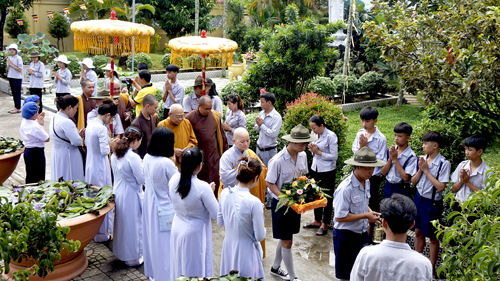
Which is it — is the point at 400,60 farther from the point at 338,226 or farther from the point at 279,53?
the point at 279,53

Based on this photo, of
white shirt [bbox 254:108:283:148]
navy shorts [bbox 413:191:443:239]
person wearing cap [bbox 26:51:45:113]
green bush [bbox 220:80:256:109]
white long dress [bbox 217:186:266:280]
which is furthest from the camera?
person wearing cap [bbox 26:51:45:113]

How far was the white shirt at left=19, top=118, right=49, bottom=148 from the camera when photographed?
7.29m

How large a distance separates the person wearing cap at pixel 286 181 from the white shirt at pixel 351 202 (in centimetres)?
77

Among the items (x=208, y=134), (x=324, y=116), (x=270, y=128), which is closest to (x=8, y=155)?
(x=208, y=134)

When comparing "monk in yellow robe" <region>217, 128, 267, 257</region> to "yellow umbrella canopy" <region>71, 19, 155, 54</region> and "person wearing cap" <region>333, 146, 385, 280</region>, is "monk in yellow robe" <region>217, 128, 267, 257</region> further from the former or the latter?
"yellow umbrella canopy" <region>71, 19, 155, 54</region>

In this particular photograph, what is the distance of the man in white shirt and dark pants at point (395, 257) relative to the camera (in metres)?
3.41

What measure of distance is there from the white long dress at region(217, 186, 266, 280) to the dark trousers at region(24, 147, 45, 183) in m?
4.28

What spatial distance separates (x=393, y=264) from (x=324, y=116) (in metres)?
4.85

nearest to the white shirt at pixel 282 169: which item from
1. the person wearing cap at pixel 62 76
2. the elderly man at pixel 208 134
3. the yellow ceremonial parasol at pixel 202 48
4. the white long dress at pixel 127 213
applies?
the white long dress at pixel 127 213

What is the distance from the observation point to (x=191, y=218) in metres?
4.77

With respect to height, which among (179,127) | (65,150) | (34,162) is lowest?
(34,162)

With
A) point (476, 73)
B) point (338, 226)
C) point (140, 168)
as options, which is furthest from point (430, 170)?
point (140, 168)

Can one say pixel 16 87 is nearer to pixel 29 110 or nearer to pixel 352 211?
pixel 29 110

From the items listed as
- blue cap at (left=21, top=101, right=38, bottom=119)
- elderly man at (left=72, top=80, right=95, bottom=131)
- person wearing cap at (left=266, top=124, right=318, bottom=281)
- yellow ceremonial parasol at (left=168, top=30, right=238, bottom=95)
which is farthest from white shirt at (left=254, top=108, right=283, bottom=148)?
blue cap at (left=21, top=101, right=38, bottom=119)
